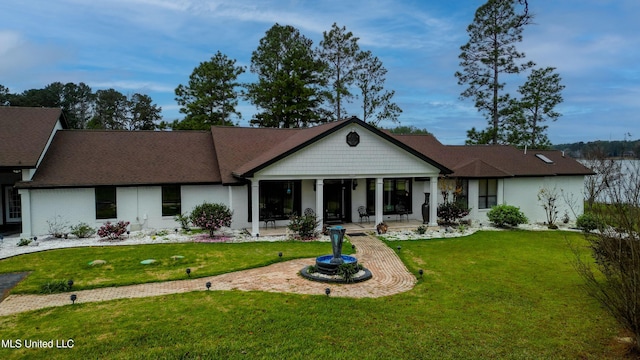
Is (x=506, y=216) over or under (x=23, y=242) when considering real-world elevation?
over

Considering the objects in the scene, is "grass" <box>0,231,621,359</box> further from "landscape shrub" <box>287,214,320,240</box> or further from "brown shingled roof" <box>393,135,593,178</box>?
"brown shingled roof" <box>393,135,593,178</box>

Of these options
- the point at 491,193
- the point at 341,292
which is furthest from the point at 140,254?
the point at 491,193

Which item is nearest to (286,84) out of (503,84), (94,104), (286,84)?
(286,84)

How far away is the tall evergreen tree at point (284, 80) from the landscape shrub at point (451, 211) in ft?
68.6

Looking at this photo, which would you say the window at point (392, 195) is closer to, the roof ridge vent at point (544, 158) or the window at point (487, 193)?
the window at point (487, 193)

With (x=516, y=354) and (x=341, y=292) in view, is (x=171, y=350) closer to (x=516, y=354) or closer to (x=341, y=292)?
(x=341, y=292)

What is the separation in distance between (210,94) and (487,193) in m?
27.7

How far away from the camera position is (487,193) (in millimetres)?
22406

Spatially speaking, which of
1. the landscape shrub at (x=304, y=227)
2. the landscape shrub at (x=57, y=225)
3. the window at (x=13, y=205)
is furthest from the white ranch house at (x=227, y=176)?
the landscape shrub at (x=304, y=227)

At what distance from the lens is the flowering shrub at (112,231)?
53.7 ft

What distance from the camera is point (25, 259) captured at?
13266 mm

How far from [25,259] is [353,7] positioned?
13.9m

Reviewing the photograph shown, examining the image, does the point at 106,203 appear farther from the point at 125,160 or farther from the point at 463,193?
the point at 463,193

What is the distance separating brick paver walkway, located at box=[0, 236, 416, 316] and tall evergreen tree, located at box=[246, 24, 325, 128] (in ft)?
89.9
